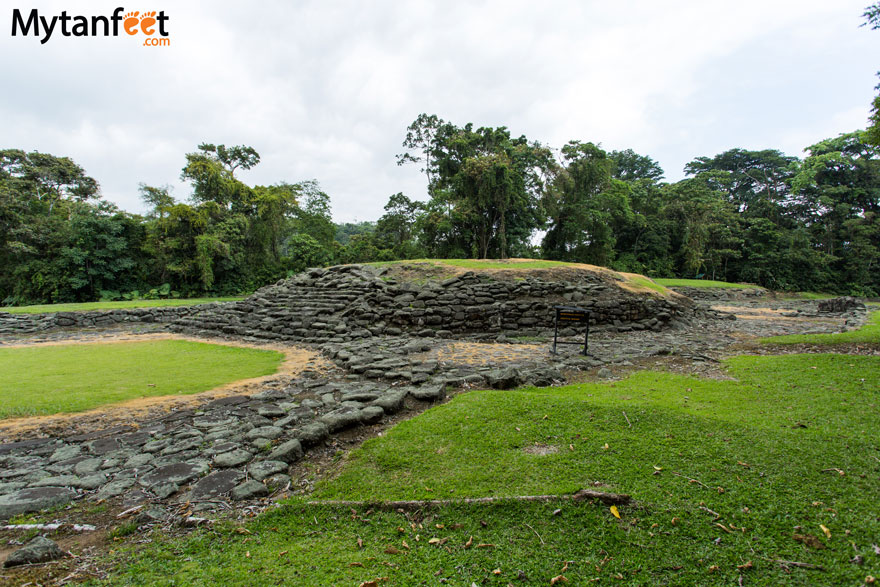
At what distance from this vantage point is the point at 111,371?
6.64 meters

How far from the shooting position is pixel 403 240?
31.4 metres

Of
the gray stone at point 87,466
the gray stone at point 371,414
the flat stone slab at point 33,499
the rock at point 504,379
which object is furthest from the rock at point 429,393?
the flat stone slab at point 33,499

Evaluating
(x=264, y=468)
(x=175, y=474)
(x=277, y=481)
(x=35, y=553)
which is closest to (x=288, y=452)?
(x=264, y=468)

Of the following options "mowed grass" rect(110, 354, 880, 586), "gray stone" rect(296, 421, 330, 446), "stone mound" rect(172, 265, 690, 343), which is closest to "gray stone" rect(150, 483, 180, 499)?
"mowed grass" rect(110, 354, 880, 586)

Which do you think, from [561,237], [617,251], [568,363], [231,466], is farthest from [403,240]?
[231,466]

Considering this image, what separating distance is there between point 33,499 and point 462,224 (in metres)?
22.9

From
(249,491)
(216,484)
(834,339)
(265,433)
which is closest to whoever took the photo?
(249,491)

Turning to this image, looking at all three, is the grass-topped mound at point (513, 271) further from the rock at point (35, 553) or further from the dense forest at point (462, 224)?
the rock at point (35, 553)

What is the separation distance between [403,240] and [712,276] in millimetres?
29347

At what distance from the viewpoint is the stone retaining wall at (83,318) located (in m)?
12.9

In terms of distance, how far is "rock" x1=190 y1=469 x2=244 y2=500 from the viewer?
2.98 meters

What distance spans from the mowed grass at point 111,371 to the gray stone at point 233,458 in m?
2.69

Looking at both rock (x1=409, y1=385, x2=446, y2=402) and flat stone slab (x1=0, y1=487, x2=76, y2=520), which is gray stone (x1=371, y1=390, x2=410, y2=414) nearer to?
rock (x1=409, y1=385, x2=446, y2=402)

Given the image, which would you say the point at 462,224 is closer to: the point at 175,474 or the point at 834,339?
the point at 834,339
